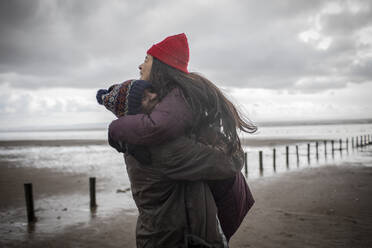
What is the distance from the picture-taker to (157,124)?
1.40 m

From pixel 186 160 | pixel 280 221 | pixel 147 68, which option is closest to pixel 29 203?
pixel 280 221

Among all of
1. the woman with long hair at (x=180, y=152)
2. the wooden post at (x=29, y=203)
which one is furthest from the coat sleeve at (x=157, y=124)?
the wooden post at (x=29, y=203)

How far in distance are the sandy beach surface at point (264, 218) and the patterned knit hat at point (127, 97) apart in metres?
5.08

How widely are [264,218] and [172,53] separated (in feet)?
21.9

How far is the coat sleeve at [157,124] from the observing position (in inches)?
55.6

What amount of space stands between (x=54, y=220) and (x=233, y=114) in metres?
7.60

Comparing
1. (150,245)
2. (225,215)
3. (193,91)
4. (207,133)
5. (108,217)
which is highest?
(193,91)

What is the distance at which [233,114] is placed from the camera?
1.80 metres

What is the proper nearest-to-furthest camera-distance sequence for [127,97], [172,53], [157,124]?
[157,124] → [127,97] → [172,53]

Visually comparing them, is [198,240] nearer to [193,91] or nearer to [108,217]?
[193,91]

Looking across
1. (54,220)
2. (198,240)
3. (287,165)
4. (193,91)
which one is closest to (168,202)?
(198,240)

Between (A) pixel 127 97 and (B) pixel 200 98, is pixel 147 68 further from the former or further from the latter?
(B) pixel 200 98

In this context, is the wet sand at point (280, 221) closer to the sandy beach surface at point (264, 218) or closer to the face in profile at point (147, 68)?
the sandy beach surface at point (264, 218)

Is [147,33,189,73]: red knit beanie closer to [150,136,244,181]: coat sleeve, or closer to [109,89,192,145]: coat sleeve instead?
[109,89,192,145]: coat sleeve
